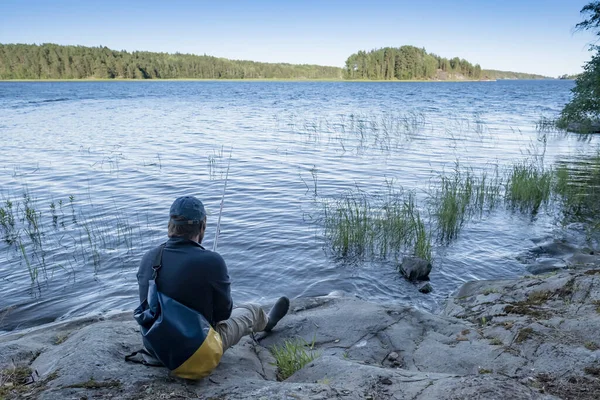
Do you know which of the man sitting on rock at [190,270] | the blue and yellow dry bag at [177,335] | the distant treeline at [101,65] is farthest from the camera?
the distant treeline at [101,65]

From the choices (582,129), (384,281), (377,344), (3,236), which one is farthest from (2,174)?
(582,129)

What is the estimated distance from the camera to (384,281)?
832cm

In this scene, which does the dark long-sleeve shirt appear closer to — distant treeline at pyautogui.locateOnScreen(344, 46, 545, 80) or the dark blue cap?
the dark blue cap

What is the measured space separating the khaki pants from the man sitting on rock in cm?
33

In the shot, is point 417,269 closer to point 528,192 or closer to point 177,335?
point 177,335

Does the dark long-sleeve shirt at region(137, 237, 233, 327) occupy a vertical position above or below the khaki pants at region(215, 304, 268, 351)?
above

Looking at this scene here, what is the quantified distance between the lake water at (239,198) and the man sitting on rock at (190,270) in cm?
359

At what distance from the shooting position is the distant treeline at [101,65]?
133125 mm

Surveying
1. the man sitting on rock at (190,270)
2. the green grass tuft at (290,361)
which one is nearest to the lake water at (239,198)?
the green grass tuft at (290,361)

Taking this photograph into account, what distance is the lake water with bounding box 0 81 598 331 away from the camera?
8203 millimetres

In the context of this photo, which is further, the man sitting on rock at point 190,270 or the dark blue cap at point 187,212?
the dark blue cap at point 187,212

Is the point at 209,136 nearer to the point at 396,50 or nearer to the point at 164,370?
the point at 164,370

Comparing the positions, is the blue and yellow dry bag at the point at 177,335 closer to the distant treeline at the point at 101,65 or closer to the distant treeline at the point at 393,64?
the distant treeline at the point at 101,65

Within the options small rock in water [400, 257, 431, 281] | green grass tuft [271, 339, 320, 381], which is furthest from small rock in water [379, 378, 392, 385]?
small rock in water [400, 257, 431, 281]
